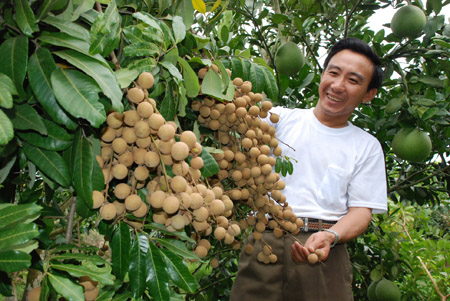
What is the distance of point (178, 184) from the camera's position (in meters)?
0.62

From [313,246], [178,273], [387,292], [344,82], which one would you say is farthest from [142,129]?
[387,292]

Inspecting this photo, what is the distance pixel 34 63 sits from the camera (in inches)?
20.9

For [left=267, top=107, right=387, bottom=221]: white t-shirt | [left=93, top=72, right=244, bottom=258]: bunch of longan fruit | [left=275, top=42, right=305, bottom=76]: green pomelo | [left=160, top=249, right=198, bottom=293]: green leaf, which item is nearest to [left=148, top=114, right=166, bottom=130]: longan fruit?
[left=93, top=72, right=244, bottom=258]: bunch of longan fruit

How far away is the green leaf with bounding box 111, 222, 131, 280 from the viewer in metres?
0.62

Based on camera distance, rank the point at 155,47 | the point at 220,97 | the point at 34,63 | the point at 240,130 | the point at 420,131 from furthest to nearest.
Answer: the point at 420,131 < the point at 240,130 < the point at 220,97 < the point at 155,47 < the point at 34,63

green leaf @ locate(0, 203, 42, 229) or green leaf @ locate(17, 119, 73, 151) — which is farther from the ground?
green leaf @ locate(17, 119, 73, 151)

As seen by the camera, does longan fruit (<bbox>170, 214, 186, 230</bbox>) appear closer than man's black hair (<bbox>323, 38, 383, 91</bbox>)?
Yes

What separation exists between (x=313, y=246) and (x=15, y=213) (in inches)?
35.2

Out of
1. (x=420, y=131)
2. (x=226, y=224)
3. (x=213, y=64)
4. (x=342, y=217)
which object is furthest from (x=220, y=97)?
(x=420, y=131)

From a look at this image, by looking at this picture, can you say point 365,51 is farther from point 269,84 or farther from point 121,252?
point 121,252

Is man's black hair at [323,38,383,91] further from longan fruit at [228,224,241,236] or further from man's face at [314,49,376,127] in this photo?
longan fruit at [228,224,241,236]

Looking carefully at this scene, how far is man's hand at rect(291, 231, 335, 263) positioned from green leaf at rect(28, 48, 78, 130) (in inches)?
32.1

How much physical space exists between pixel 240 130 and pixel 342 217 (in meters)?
0.72

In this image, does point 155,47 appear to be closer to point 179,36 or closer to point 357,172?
point 179,36
